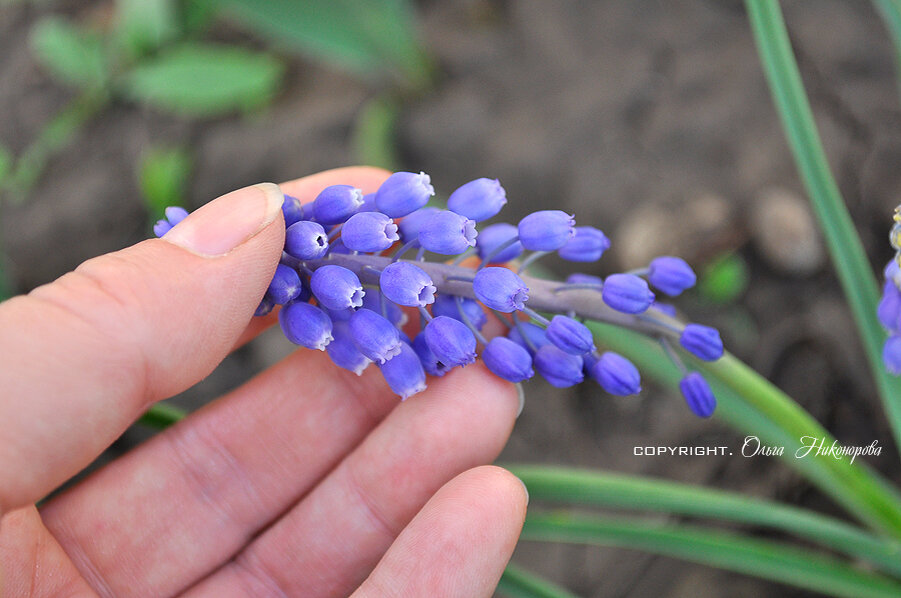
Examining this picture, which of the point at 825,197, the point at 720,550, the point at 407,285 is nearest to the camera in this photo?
the point at 407,285

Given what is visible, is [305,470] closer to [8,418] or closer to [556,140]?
[8,418]

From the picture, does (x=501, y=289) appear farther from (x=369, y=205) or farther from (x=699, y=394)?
(x=699, y=394)

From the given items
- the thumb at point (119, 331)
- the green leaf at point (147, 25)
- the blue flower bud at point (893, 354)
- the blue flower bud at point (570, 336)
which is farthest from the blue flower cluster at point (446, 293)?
the green leaf at point (147, 25)

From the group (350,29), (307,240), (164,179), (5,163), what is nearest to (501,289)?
(307,240)

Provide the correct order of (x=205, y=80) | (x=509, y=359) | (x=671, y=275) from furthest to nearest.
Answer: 1. (x=205, y=80)
2. (x=671, y=275)
3. (x=509, y=359)

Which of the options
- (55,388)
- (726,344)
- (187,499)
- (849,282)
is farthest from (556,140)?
(55,388)

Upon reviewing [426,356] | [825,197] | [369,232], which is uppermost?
[825,197]

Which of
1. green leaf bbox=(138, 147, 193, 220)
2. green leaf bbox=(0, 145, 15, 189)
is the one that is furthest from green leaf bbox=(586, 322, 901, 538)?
green leaf bbox=(0, 145, 15, 189)

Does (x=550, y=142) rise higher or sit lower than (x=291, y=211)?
lower
